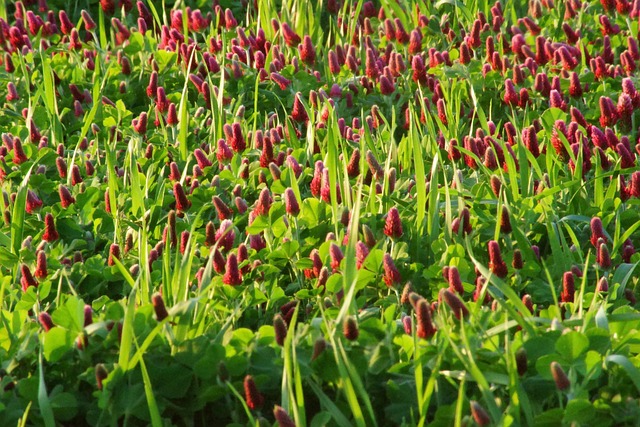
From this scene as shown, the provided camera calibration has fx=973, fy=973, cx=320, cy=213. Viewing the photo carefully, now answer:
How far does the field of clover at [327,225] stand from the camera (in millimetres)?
2279

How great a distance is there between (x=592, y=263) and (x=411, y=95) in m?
1.78

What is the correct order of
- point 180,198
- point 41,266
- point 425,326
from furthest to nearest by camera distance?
1. point 180,198
2. point 41,266
3. point 425,326

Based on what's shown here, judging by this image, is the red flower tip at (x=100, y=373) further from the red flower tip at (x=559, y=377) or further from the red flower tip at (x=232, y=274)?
the red flower tip at (x=559, y=377)

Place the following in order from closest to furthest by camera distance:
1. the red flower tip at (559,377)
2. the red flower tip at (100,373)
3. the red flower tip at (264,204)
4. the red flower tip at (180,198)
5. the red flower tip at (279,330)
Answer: the red flower tip at (559,377)
the red flower tip at (100,373)
the red flower tip at (279,330)
the red flower tip at (264,204)
the red flower tip at (180,198)

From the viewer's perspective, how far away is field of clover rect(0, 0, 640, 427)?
2.28 m

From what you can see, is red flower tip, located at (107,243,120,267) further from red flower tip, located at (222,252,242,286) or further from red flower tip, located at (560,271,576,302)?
red flower tip, located at (560,271,576,302)

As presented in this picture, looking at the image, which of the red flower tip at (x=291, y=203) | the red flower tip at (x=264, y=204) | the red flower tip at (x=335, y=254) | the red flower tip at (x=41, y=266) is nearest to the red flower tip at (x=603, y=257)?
the red flower tip at (x=335, y=254)

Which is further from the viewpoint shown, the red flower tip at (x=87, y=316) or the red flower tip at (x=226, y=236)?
the red flower tip at (x=226, y=236)

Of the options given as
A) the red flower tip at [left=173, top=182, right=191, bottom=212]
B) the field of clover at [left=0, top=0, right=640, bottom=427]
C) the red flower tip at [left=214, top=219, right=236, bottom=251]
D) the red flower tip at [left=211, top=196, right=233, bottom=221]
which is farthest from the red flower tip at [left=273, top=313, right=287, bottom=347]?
the red flower tip at [left=173, top=182, right=191, bottom=212]

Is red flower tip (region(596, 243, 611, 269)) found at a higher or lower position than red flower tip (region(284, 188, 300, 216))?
lower

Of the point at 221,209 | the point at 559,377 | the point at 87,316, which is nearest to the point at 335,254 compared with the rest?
the point at 221,209

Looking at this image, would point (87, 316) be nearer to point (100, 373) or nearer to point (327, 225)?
point (100, 373)

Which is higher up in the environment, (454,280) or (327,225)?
(454,280)

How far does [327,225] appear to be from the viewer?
3.25 meters
